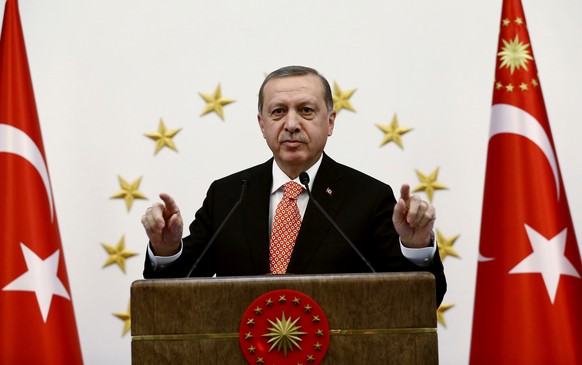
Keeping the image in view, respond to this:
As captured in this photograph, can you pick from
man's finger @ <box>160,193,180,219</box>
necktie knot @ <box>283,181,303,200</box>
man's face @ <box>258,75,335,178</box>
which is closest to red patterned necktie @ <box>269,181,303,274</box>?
necktie knot @ <box>283,181,303,200</box>

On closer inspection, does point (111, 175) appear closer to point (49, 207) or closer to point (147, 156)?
point (147, 156)

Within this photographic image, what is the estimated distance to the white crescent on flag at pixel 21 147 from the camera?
10.6ft

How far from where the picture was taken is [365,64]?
377 centimetres

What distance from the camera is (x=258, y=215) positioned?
2461 mm

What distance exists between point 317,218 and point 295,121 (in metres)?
0.38

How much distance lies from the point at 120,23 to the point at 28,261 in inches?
55.0

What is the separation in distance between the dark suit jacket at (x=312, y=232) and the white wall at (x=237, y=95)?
1115 millimetres

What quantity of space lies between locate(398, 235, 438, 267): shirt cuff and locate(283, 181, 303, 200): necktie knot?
55cm

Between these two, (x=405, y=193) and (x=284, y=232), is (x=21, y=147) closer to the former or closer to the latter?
(x=284, y=232)

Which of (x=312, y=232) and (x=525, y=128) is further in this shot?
(x=525, y=128)

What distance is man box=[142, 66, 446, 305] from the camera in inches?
86.9

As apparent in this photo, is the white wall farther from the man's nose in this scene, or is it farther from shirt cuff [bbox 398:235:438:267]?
shirt cuff [bbox 398:235:438:267]

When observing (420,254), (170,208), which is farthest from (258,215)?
(420,254)

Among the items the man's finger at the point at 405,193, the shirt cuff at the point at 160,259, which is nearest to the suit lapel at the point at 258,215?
the shirt cuff at the point at 160,259
